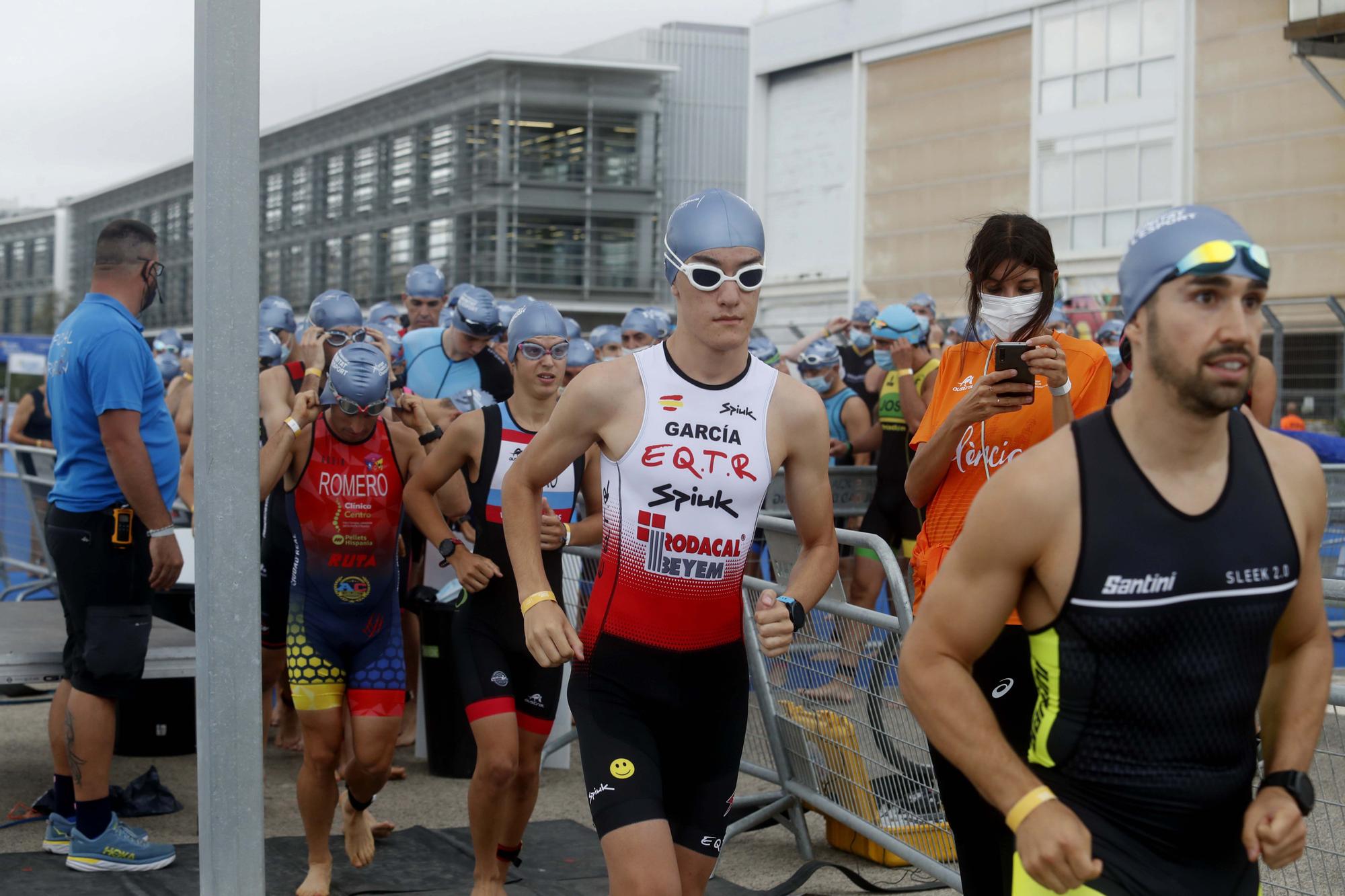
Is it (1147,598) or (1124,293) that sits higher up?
(1124,293)

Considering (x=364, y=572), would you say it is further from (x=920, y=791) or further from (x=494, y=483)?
(x=920, y=791)

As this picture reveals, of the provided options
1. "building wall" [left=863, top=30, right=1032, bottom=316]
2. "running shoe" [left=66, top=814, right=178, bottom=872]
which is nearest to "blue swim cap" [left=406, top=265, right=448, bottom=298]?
Answer: "running shoe" [left=66, top=814, right=178, bottom=872]

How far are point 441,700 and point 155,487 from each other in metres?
2.26

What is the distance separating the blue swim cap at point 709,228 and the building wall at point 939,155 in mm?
39820

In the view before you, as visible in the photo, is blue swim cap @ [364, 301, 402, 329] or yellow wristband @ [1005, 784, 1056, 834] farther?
blue swim cap @ [364, 301, 402, 329]

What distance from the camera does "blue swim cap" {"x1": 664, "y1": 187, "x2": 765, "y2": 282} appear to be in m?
4.07

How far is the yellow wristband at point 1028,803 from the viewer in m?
2.50

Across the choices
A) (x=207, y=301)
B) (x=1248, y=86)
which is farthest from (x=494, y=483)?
(x=1248, y=86)

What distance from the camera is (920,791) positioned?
5160 mm

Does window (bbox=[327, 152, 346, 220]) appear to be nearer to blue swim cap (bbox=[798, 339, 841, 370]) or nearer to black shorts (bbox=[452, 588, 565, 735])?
blue swim cap (bbox=[798, 339, 841, 370])

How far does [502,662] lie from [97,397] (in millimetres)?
2001

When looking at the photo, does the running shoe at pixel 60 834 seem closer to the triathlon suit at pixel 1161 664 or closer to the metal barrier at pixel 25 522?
the metal barrier at pixel 25 522

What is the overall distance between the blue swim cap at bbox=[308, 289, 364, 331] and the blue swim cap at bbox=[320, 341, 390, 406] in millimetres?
2513

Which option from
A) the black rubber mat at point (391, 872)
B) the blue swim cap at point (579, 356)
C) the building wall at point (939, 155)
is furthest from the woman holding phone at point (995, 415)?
the building wall at point (939, 155)
